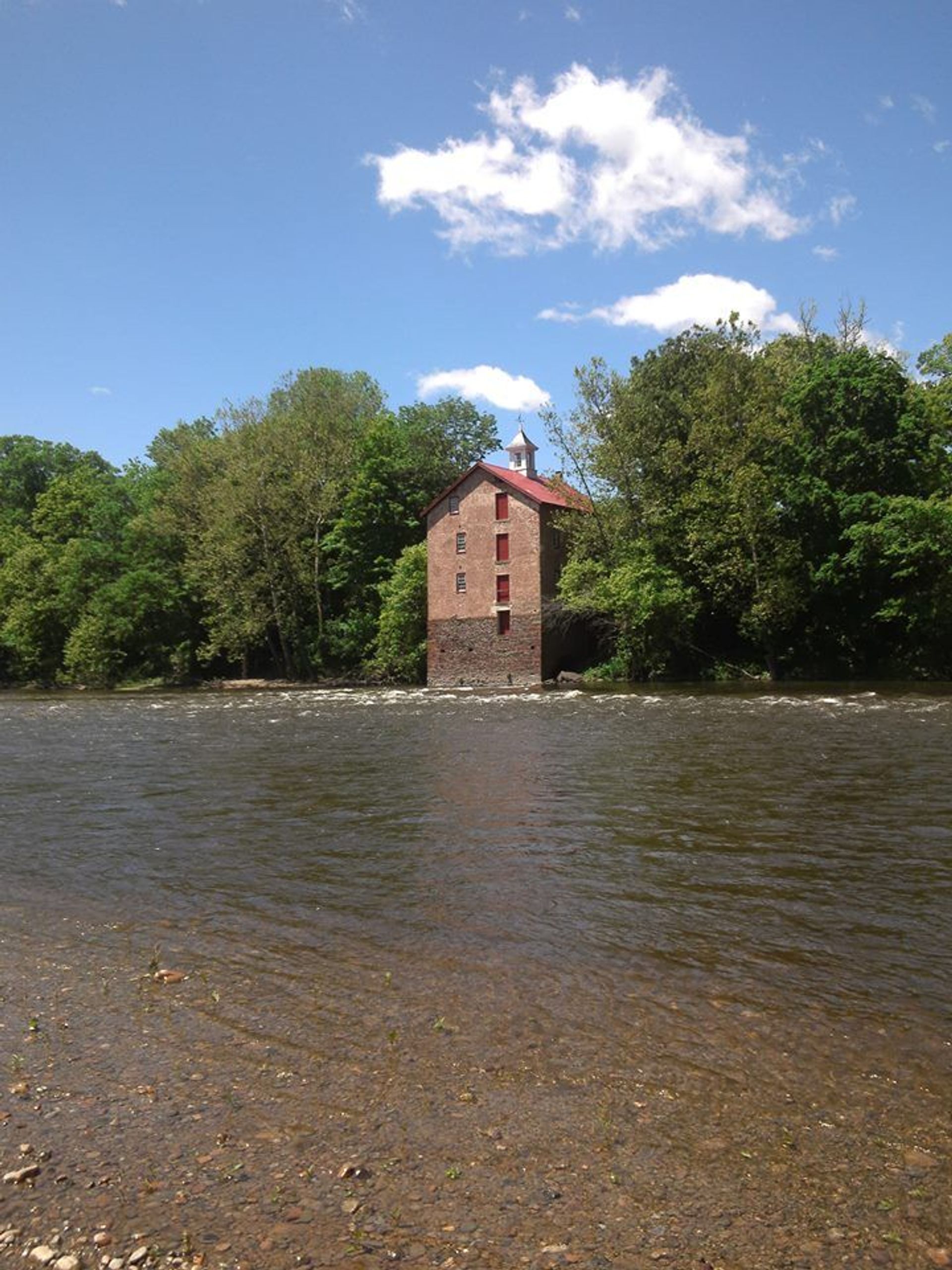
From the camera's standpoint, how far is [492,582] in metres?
52.6

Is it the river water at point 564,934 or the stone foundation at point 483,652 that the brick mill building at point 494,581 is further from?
the river water at point 564,934

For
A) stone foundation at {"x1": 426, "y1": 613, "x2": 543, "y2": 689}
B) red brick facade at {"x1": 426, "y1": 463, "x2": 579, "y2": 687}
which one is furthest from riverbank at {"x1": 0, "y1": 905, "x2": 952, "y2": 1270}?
red brick facade at {"x1": 426, "y1": 463, "x2": 579, "y2": 687}

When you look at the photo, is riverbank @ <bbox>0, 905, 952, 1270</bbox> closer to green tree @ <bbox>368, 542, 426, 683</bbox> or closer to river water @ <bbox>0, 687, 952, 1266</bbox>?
river water @ <bbox>0, 687, 952, 1266</bbox>

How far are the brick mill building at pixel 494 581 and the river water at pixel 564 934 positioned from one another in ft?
115

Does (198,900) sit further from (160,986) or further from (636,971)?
(636,971)

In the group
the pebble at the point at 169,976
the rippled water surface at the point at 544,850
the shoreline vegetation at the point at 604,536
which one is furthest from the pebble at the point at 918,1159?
the shoreline vegetation at the point at 604,536

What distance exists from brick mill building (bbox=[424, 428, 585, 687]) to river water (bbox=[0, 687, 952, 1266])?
34963mm

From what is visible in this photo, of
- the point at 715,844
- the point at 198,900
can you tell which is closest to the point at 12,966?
the point at 198,900

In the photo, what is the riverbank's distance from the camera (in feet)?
11.2

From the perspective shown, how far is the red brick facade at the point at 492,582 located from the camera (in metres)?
51.8

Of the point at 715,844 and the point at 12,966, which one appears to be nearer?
the point at 12,966

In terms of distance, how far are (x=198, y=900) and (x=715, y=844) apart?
18.1ft

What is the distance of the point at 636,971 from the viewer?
20.5 ft

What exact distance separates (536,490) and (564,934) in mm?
48861
